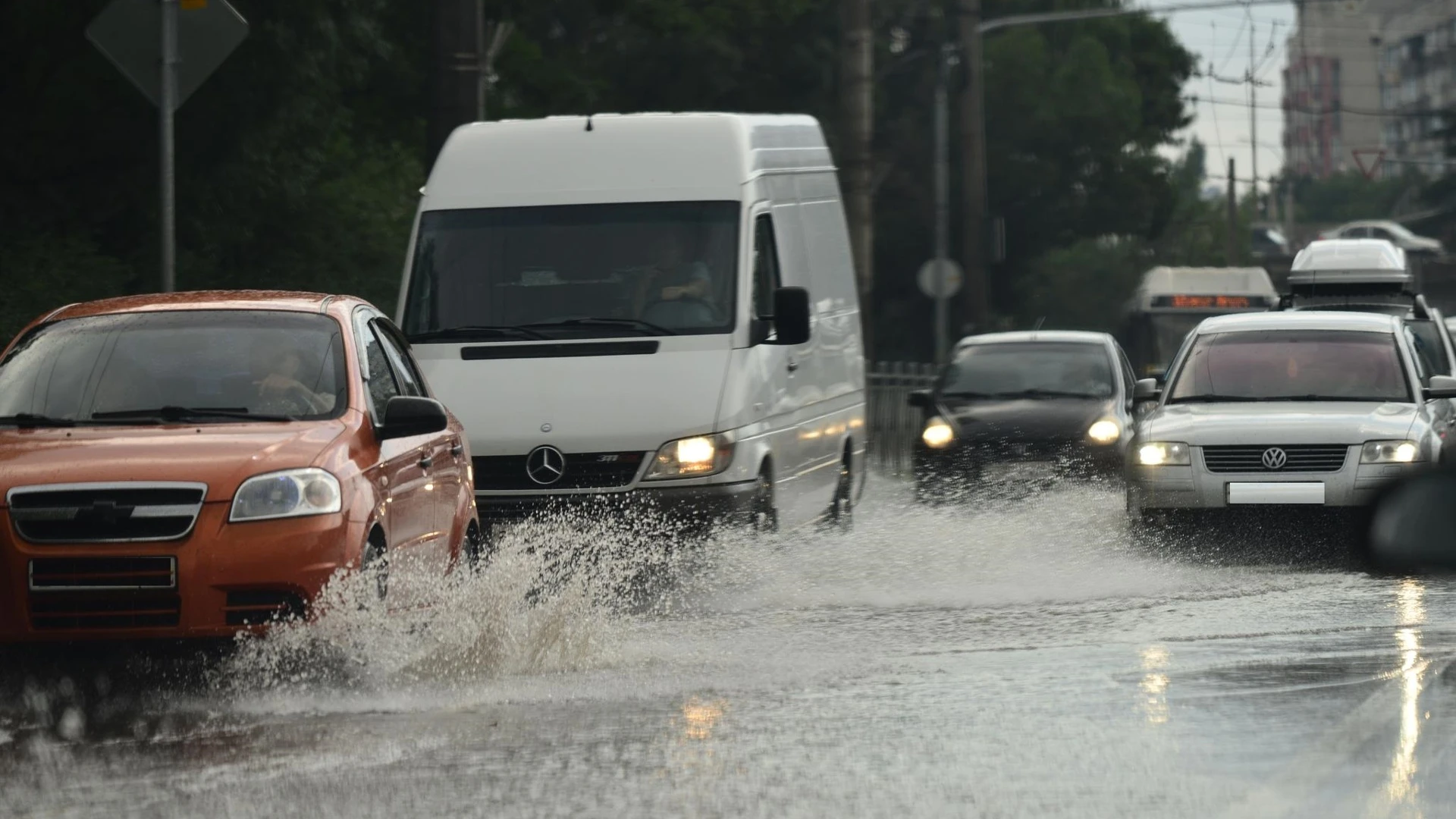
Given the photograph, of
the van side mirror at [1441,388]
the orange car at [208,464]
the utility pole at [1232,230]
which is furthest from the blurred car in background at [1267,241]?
the orange car at [208,464]

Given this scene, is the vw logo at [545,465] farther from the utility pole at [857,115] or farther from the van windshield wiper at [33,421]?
the utility pole at [857,115]

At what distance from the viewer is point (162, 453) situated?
888 cm

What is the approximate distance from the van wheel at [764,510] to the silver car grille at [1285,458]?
2868 millimetres

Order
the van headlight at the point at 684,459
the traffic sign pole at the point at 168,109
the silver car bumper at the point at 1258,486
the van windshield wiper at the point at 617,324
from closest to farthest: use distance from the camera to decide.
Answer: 1. the van headlight at the point at 684,459
2. the traffic sign pole at the point at 168,109
3. the van windshield wiper at the point at 617,324
4. the silver car bumper at the point at 1258,486

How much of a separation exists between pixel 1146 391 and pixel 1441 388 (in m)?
1.86

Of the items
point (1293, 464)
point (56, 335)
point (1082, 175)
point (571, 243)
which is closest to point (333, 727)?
point (56, 335)

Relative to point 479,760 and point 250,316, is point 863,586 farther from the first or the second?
point 479,760

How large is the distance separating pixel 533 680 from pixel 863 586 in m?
3.82

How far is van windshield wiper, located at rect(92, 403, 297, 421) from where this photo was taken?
9.44 m

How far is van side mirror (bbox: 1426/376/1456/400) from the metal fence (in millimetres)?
7544

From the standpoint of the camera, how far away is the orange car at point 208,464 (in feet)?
28.2

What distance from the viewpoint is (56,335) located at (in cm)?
1005

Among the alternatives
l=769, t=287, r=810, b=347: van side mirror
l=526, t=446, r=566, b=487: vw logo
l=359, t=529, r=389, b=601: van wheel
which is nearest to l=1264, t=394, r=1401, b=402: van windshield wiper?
l=769, t=287, r=810, b=347: van side mirror

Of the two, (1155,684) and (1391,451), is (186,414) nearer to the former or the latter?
(1155,684)
